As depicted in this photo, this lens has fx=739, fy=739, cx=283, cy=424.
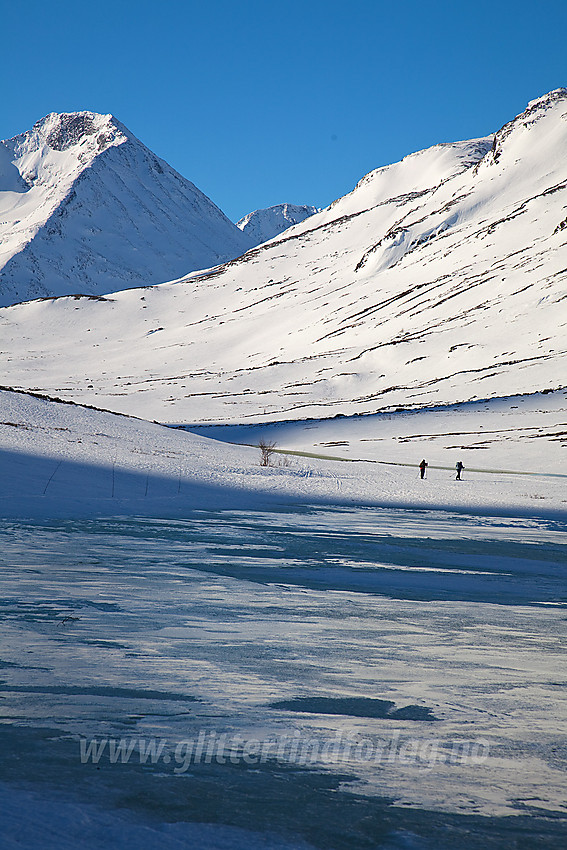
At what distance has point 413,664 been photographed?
6098 millimetres

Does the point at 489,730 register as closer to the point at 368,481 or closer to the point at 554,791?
the point at 554,791

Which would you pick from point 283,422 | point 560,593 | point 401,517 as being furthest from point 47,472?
point 283,422

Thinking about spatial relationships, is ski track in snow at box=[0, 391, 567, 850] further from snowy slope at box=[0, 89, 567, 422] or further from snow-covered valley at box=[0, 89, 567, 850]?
snowy slope at box=[0, 89, 567, 422]

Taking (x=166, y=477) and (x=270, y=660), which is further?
(x=166, y=477)

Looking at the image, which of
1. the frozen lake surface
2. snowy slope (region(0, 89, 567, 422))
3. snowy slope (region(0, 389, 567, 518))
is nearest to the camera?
the frozen lake surface

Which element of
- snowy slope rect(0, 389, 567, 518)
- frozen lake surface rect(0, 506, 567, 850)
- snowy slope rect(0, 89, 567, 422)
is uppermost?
snowy slope rect(0, 89, 567, 422)

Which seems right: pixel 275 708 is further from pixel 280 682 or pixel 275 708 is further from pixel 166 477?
pixel 166 477

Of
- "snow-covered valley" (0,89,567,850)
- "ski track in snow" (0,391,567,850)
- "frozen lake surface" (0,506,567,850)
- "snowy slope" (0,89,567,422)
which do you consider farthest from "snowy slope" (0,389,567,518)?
"snowy slope" (0,89,567,422)

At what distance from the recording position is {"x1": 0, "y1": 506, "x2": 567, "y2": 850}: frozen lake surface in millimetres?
3301

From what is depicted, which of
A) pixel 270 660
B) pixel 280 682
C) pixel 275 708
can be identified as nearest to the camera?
pixel 275 708

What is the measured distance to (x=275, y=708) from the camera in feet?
15.8

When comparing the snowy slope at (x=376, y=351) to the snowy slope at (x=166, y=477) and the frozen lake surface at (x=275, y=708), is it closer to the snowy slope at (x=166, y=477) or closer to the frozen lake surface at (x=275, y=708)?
the snowy slope at (x=166, y=477)

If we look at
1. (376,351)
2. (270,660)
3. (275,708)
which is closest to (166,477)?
(270,660)

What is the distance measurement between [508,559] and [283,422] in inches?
3040
